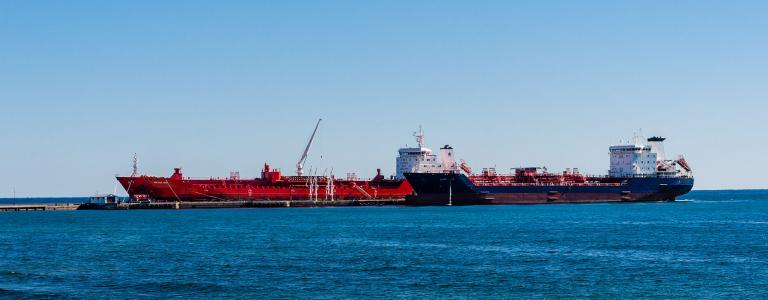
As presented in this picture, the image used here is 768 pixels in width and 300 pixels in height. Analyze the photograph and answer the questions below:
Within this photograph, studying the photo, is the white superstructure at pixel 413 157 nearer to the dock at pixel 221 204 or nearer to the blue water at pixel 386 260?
the dock at pixel 221 204

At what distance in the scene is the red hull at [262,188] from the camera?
3915 inches

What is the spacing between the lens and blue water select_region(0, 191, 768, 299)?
33.4 metres

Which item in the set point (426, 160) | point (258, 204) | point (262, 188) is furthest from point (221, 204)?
point (426, 160)

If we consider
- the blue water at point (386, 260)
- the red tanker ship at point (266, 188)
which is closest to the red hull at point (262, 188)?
the red tanker ship at point (266, 188)

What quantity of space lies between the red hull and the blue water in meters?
26.8

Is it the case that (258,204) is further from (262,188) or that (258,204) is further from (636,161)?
(636,161)

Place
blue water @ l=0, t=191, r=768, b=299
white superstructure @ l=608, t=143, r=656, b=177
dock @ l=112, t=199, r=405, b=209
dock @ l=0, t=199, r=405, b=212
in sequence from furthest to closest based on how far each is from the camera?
white superstructure @ l=608, t=143, r=656, b=177 < dock @ l=0, t=199, r=405, b=212 < dock @ l=112, t=199, r=405, b=209 < blue water @ l=0, t=191, r=768, b=299

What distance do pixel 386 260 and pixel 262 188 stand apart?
65.1 metres

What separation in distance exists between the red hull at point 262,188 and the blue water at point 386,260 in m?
26.8

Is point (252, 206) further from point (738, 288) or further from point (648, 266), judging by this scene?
point (738, 288)

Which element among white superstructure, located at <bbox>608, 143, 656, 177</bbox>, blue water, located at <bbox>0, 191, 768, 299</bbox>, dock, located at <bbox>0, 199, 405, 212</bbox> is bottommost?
blue water, located at <bbox>0, 191, 768, 299</bbox>

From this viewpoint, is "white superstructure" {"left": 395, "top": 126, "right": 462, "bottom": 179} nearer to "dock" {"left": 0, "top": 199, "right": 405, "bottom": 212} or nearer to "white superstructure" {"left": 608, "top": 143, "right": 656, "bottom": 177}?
"dock" {"left": 0, "top": 199, "right": 405, "bottom": 212}

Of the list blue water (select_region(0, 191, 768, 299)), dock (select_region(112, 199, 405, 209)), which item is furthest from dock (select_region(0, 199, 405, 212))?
blue water (select_region(0, 191, 768, 299))

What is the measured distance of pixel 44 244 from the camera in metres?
53.4
